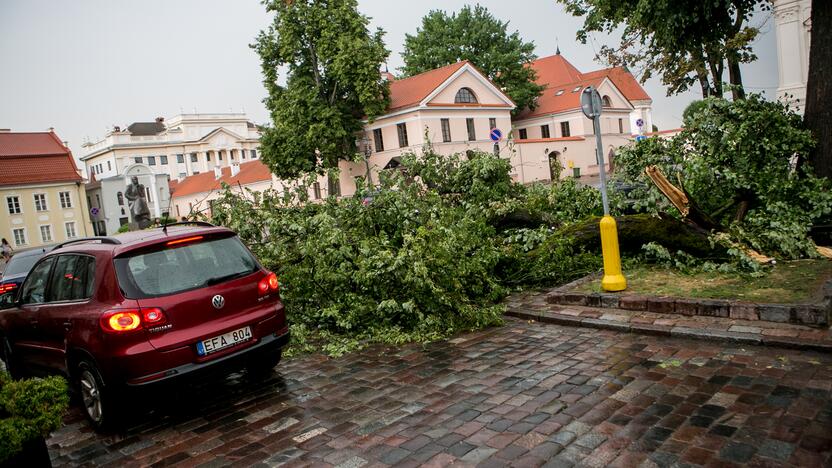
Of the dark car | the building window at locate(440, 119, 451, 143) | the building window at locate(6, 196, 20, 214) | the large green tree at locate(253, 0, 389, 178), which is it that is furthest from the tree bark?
the building window at locate(6, 196, 20, 214)

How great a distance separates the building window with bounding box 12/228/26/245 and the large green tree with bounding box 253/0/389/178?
29.4 metres

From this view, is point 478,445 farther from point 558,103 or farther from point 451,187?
point 558,103

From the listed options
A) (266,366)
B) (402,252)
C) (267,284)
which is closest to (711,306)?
(402,252)

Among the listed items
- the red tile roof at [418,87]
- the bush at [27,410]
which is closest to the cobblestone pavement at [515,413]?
the bush at [27,410]

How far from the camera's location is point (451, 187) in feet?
37.9

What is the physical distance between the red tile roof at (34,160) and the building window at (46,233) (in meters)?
4.51

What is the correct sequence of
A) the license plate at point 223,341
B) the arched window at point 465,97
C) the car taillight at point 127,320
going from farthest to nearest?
the arched window at point 465,97 < the license plate at point 223,341 < the car taillight at point 127,320

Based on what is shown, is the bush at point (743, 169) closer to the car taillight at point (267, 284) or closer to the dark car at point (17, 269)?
the car taillight at point (267, 284)

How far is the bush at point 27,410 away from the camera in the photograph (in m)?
3.60

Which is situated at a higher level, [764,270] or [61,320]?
[61,320]

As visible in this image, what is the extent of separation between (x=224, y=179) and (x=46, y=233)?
19.6m

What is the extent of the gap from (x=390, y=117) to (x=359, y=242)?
37.4m

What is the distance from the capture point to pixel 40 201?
5281cm

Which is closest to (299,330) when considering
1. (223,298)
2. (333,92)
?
(223,298)
